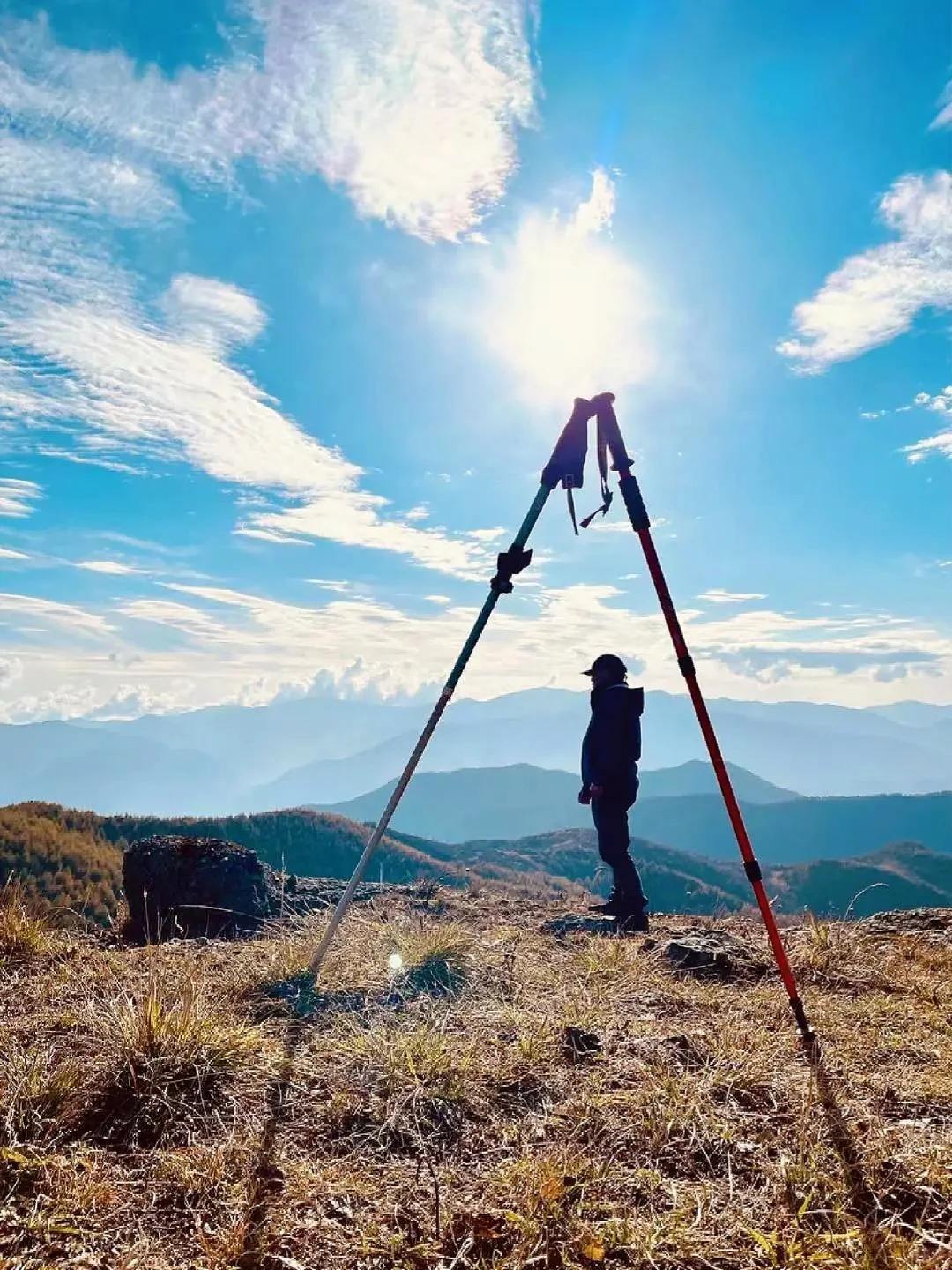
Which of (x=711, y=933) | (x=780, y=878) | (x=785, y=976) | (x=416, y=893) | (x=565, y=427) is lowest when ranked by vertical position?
(x=780, y=878)

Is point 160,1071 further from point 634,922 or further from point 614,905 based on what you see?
point 614,905

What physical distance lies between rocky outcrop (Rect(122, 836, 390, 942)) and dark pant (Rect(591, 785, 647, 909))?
3.49 meters

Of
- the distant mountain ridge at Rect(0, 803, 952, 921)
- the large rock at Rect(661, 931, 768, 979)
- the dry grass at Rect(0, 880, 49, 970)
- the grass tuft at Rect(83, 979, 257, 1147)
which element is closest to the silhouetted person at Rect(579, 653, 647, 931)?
the distant mountain ridge at Rect(0, 803, 952, 921)

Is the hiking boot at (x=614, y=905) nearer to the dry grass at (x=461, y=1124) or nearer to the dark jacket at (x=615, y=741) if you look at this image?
the dark jacket at (x=615, y=741)

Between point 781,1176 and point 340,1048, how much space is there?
2.34 m

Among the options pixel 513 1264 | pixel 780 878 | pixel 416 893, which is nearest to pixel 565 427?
pixel 513 1264

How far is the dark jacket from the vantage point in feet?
28.6

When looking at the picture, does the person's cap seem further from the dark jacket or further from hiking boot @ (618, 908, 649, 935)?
hiking boot @ (618, 908, 649, 935)

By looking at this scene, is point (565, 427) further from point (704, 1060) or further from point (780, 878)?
point (780, 878)

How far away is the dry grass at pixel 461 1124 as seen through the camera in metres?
2.52

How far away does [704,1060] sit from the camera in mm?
3910

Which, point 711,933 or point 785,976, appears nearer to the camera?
point 785,976

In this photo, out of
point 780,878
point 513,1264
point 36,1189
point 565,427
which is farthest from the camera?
point 780,878

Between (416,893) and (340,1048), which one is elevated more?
(340,1048)
